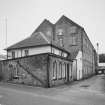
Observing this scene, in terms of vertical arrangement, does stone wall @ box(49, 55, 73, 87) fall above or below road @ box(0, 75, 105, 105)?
above

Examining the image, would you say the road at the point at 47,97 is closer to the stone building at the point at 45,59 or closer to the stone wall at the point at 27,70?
the stone wall at the point at 27,70

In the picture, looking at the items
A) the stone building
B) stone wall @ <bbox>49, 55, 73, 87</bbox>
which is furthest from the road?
stone wall @ <bbox>49, 55, 73, 87</bbox>

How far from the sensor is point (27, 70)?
17266 mm

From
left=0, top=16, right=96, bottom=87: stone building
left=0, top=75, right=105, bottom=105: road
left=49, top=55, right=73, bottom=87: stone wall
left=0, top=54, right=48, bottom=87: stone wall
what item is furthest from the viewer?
left=49, top=55, right=73, bottom=87: stone wall

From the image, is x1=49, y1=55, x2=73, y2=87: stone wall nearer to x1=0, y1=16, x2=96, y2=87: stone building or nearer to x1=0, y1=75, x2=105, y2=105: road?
x1=0, y1=16, x2=96, y2=87: stone building

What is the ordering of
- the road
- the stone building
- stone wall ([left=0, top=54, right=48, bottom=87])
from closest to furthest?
1. the road
2. stone wall ([left=0, top=54, right=48, bottom=87])
3. the stone building

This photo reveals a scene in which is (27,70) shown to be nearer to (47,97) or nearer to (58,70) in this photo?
(58,70)

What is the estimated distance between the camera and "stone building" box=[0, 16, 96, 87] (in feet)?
Answer: 54.3

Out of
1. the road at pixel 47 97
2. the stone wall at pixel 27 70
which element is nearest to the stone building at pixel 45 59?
the stone wall at pixel 27 70

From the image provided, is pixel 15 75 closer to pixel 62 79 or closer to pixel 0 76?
pixel 0 76

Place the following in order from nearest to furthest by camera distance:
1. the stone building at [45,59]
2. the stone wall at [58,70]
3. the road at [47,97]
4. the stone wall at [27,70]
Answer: the road at [47,97], the stone wall at [27,70], the stone building at [45,59], the stone wall at [58,70]

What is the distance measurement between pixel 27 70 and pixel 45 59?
291cm

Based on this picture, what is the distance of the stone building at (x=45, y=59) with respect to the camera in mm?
16547

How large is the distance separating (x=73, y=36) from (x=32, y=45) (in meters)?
13.8
